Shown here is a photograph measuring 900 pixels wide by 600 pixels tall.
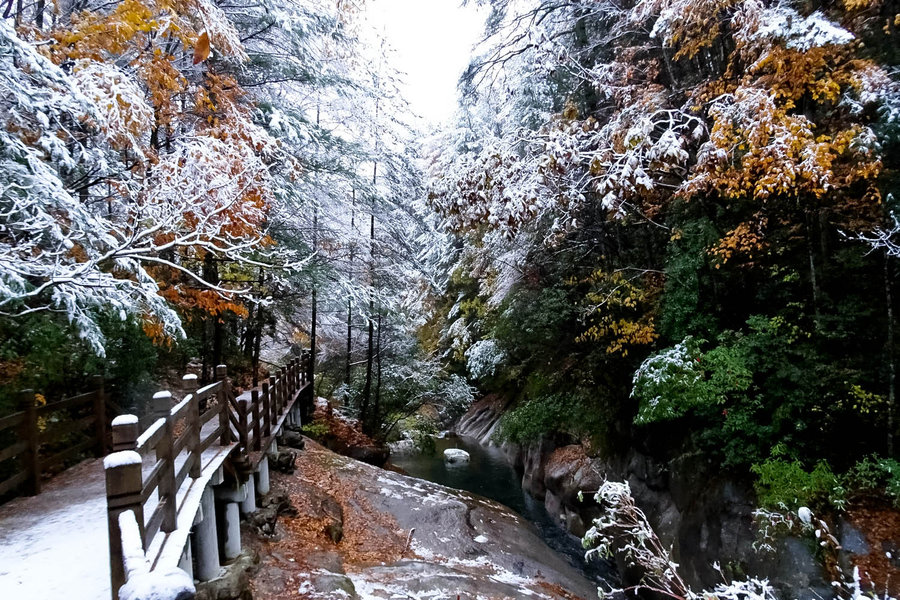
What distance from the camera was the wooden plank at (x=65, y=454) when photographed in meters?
5.40

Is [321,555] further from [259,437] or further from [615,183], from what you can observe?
[615,183]

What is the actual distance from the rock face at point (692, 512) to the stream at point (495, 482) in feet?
1.59

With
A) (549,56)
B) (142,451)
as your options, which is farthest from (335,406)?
(142,451)

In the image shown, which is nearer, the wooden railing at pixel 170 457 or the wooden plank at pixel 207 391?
the wooden railing at pixel 170 457

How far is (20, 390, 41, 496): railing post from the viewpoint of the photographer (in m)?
4.87

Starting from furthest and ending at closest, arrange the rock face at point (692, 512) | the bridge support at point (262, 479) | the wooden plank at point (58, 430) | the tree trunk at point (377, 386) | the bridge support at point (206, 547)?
the tree trunk at point (377, 386)
the bridge support at point (262, 479)
the rock face at point (692, 512)
the wooden plank at point (58, 430)
the bridge support at point (206, 547)

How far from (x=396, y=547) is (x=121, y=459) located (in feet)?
20.9

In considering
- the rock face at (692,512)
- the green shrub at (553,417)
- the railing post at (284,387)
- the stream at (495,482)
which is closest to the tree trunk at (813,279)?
the rock face at (692,512)

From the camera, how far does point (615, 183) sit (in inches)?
270

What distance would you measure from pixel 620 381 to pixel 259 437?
7.62m

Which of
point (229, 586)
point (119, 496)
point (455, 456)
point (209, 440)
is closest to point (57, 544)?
point (229, 586)

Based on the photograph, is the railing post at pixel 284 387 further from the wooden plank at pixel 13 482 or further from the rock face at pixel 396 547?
the wooden plank at pixel 13 482

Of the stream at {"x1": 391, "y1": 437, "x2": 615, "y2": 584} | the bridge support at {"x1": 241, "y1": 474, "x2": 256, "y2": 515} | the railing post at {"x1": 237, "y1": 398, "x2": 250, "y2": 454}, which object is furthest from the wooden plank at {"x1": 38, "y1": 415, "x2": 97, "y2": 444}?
the stream at {"x1": 391, "y1": 437, "x2": 615, "y2": 584}

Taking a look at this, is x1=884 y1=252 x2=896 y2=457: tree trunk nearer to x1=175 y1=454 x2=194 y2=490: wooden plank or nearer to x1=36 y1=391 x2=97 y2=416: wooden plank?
x1=175 y1=454 x2=194 y2=490: wooden plank
